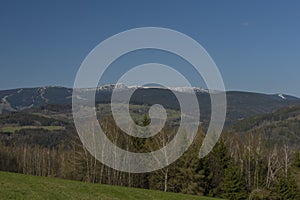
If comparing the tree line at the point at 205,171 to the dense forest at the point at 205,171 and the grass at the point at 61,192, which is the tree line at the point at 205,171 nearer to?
the dense forest at the point at 205,171

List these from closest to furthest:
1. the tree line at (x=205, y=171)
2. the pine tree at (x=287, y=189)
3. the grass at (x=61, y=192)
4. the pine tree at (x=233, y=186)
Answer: the grass at (x=61, y=192) → the pine tree at (x=233, y=186) → the tree line at (x=205, y=171) → the pine tree at (x=287, y=189)

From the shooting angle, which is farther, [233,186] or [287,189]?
[287,189]

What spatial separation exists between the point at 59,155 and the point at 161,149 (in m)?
46.8

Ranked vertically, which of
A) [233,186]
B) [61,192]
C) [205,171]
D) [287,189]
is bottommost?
[287,189]

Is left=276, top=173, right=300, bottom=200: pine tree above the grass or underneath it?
underneath

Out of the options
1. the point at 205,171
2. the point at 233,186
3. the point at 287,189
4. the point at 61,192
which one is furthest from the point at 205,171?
the point at 61,192

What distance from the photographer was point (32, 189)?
992 inches

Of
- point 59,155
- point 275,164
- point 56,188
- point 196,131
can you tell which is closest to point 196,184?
point 196,131

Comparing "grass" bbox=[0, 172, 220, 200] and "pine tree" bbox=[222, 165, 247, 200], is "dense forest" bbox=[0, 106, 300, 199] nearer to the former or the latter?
"pine tree" bbox=[222, 165, 247, 200]

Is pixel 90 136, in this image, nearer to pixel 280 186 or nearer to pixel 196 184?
pixel 196 184

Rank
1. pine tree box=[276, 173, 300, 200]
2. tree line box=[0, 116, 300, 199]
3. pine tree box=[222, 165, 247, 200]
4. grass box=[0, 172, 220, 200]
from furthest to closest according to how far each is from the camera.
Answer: pine tree box=[276, 173, 300, 200]
tree line box=[0, 116, 300, 199]
pine tree box=[222, 165, 247, 200]
grass box=[0, 172, 220, 200]

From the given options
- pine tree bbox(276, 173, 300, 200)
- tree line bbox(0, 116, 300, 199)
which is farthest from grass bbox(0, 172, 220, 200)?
pine tree bbox(276, 173, 300, 200)

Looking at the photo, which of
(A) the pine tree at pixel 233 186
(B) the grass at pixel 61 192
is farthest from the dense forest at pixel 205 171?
(B) the grass at pixel 61 192

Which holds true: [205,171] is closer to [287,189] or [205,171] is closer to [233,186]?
[233,186]
